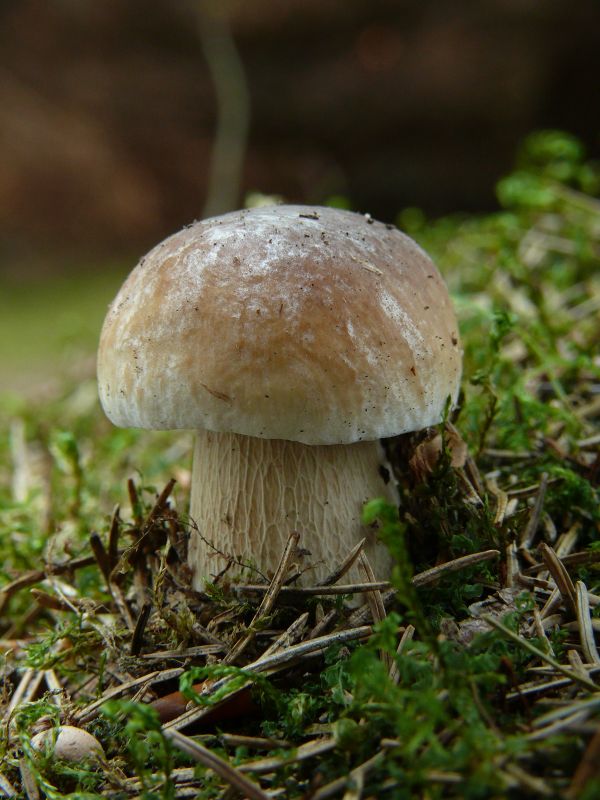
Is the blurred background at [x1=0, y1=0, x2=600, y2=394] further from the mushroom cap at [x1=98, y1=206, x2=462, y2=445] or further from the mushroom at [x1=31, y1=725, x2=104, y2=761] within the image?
the mushroom at [x1=31, y1=725, x2=104, y2=761]

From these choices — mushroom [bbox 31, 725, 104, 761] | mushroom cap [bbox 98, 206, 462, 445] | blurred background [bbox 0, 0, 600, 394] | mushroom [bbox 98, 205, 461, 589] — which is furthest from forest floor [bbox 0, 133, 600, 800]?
blurred background [bbox 0, 0, 600, 394]

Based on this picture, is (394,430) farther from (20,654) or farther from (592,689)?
(20,654)

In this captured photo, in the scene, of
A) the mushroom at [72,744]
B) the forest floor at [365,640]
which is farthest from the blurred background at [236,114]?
the mushroom at [72,744]

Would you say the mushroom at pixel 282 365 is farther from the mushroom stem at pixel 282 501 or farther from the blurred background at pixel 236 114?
the blurred background at pixel 236 114

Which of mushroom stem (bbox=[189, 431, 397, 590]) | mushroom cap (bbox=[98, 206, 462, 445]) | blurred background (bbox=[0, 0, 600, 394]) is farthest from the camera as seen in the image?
blurred background (bbox=[0, 0, 600, 394])

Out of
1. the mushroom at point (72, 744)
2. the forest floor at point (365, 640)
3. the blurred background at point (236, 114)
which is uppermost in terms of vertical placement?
the blurred background at point (236, 114)

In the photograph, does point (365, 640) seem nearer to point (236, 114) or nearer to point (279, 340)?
point (279, 340)
